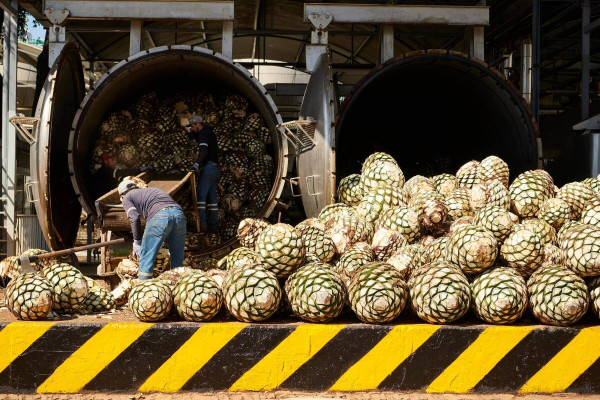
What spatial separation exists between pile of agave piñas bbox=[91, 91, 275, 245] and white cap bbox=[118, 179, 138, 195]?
196cm

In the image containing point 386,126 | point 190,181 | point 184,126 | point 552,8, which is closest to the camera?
point 190,181

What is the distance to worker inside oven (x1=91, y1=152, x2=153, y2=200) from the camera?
296 inches

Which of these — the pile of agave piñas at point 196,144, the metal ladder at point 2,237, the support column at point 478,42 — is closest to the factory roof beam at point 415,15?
the support column at point 478,42

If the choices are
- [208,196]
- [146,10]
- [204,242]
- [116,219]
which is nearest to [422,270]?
[116,219]

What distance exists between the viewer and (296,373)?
315 centimetres

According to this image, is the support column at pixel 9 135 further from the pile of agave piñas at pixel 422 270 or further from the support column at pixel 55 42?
the pile of agave piñas at pixel 422 270

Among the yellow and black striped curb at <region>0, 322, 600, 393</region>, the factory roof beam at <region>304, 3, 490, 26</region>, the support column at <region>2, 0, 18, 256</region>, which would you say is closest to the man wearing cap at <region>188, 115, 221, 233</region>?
the factory roof beam at <region>304, 3, 490, 26</region>

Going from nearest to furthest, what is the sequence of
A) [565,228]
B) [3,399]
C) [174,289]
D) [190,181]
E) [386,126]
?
[3,399] < [174,289] < [565,228] < [190,181] < [386,126]

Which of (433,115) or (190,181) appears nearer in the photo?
(190,181)

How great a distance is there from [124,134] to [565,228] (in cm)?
596

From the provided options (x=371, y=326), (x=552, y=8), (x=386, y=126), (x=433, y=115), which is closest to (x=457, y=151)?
(x=433, y=115)

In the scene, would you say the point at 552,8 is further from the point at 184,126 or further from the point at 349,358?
the point at 349,358

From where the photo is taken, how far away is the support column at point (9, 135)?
7.64 metres

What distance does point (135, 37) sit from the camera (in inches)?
299
